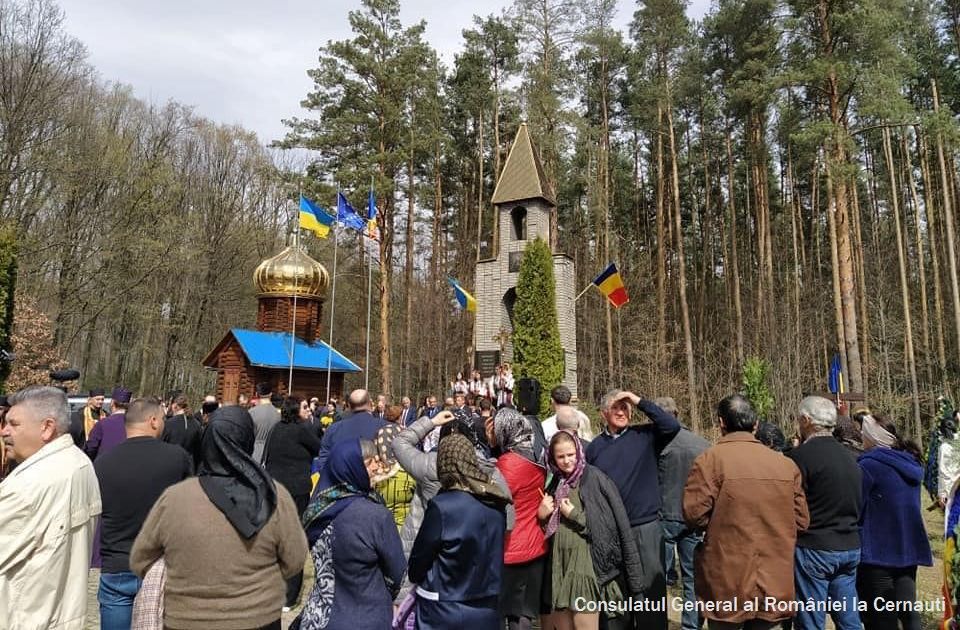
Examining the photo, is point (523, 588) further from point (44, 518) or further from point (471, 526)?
point (44, 518)

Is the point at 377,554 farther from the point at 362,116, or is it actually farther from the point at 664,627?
the point at 362,116

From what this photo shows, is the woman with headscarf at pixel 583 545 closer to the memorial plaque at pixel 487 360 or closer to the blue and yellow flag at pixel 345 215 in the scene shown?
the blue and yellow flag at pixel 345 215

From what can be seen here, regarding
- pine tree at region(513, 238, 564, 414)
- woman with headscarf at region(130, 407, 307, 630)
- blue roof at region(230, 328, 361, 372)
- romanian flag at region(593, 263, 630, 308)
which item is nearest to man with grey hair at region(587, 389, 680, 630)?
woman with headscarf at region(130, 407, 307, 630)

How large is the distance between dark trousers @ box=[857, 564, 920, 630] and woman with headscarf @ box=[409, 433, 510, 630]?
3177mm

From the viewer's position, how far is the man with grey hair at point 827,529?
14.2 ft

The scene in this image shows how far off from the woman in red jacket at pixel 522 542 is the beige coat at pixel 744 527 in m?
0.95

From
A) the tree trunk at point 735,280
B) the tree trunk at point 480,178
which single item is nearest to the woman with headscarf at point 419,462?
the tree trunk at point 735,280

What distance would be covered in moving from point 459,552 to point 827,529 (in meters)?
2.84

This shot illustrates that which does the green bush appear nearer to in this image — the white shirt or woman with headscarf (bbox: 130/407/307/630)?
the white shirt

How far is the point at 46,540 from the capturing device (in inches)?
112

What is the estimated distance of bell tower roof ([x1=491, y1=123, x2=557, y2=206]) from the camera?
23297 millimetres

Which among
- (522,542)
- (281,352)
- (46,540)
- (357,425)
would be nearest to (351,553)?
(46,540)

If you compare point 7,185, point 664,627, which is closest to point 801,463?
point 664,627

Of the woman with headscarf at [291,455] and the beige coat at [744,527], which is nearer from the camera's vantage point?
the beige coat at [744,527]
